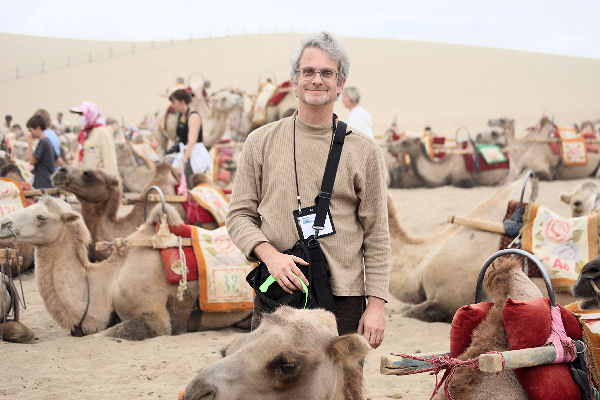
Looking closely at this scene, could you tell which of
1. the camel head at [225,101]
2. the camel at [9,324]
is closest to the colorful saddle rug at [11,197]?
the camel at [9,324]

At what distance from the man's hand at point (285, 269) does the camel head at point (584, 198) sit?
208 inches

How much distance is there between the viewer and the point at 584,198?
288 inches

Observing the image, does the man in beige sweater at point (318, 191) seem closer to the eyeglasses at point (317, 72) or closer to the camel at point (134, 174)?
the eyeglasses at point (317, 72)

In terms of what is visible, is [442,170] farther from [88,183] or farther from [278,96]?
[88,183]

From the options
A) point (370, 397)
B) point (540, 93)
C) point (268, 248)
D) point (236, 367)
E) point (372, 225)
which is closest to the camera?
point (236, 367)

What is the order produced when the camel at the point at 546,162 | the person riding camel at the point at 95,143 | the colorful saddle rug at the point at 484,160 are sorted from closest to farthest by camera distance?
the person riding camel at the point at 95,143, the colorful saddle rug at the point at 484,160, the camel at the point at 546,162

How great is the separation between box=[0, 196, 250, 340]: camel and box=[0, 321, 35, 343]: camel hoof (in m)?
0.28

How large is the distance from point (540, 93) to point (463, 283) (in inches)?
1874

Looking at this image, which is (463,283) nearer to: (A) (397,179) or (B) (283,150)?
(B) (283,150)

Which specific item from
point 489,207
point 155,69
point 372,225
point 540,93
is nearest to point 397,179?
point 489,207

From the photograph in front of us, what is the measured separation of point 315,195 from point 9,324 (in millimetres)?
4036

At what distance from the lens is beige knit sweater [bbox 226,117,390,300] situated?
270 centimetres

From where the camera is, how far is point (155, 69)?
6016 cm

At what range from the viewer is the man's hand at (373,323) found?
2.71 meters
